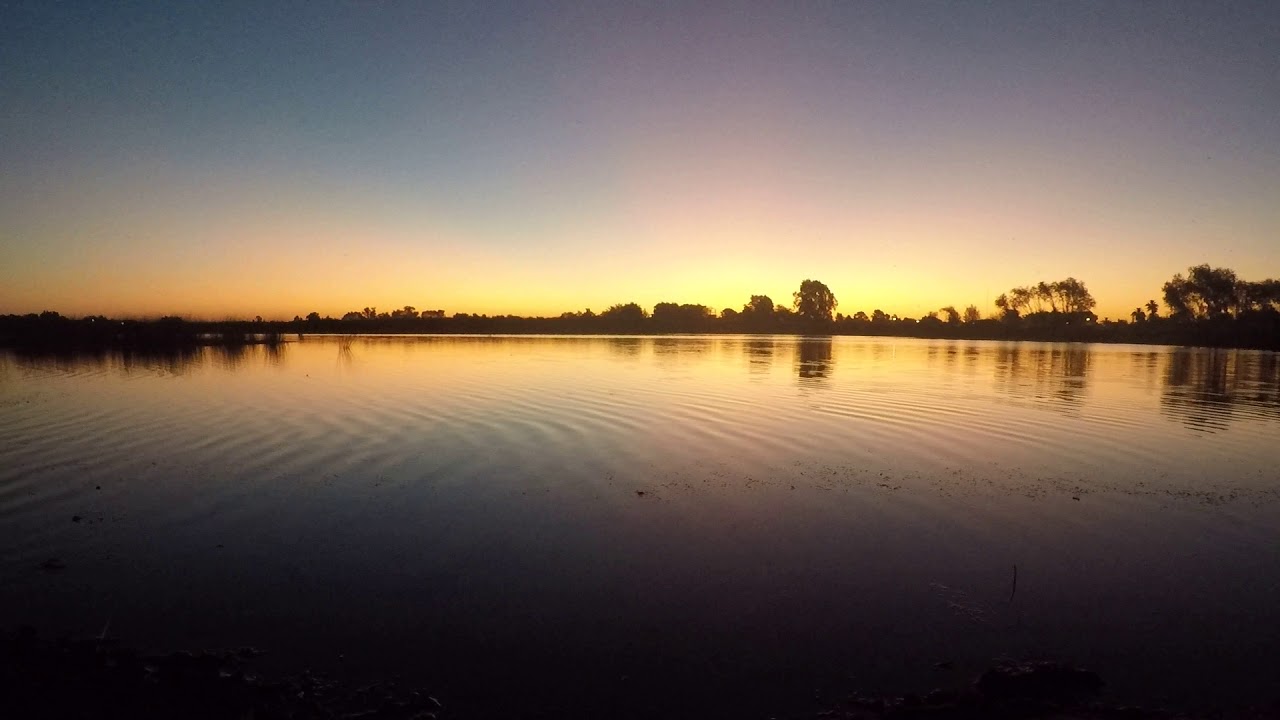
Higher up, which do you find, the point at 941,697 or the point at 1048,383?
the point at 1048,383

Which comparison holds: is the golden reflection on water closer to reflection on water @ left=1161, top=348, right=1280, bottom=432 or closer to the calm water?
reflection on water @ left=1161, top=348, right=1280, bottom=432

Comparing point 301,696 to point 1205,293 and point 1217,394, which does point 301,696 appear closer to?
point 1217,394

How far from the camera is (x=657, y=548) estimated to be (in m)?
7.72

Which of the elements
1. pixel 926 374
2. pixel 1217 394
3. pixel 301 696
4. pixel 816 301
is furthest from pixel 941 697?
pixel 816 301

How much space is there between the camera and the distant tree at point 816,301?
167000 millimetres

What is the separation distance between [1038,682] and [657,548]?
4217mm

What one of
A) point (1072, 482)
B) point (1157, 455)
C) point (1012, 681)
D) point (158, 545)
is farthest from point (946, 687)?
point (1157, 455)

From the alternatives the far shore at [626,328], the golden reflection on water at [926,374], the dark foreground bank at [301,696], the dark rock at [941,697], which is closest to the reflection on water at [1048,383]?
the golden reflection on water at [926,374]

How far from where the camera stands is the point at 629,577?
6.88 metres

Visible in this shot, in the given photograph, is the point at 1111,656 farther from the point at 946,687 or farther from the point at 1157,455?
the point at 1157,455

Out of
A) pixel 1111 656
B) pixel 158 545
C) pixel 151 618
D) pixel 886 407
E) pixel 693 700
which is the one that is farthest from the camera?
pixel 886 407

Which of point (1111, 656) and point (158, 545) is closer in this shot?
point (1111, 656)

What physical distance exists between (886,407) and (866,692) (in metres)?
16.2

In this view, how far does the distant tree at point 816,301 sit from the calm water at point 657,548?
15384 cm
